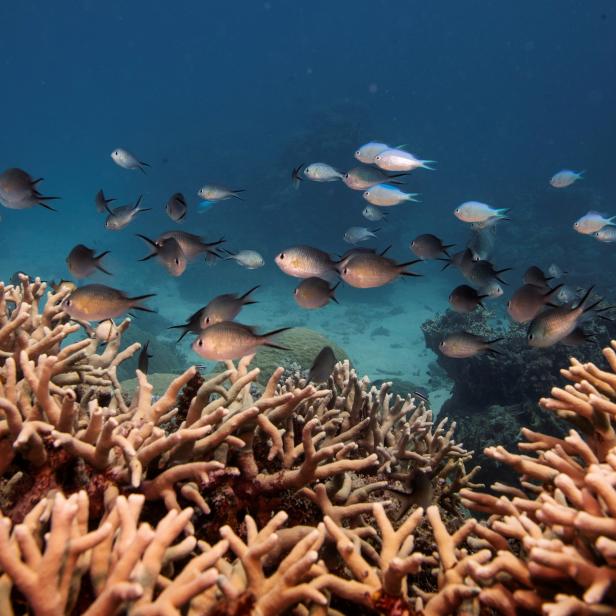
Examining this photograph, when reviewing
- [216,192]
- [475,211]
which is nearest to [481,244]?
[475,211]

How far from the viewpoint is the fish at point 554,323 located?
11.7 feet

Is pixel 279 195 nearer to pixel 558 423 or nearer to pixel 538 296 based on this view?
pixel 558 423

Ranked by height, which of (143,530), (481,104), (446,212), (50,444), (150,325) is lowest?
(143,530)

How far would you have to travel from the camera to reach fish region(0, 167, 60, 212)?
4.09 metres

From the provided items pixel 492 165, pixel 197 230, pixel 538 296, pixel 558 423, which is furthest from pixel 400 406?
pixel 492 165

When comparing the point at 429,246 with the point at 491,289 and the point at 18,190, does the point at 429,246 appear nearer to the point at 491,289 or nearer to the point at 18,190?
the point at 491,289

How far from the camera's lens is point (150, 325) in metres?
21.3

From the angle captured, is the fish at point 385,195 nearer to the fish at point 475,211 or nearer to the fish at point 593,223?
the fish at point 475,211

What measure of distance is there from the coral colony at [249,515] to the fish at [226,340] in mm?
215

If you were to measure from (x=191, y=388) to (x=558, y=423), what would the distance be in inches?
329

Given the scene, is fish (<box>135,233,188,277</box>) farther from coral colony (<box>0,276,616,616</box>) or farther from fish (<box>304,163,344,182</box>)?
fish (<box>304,163,344,182</box>)

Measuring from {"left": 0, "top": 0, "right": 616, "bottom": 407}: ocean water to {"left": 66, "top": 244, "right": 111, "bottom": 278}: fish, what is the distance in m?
1.44

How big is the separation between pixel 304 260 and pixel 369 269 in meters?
0.64

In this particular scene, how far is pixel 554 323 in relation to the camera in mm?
3639
